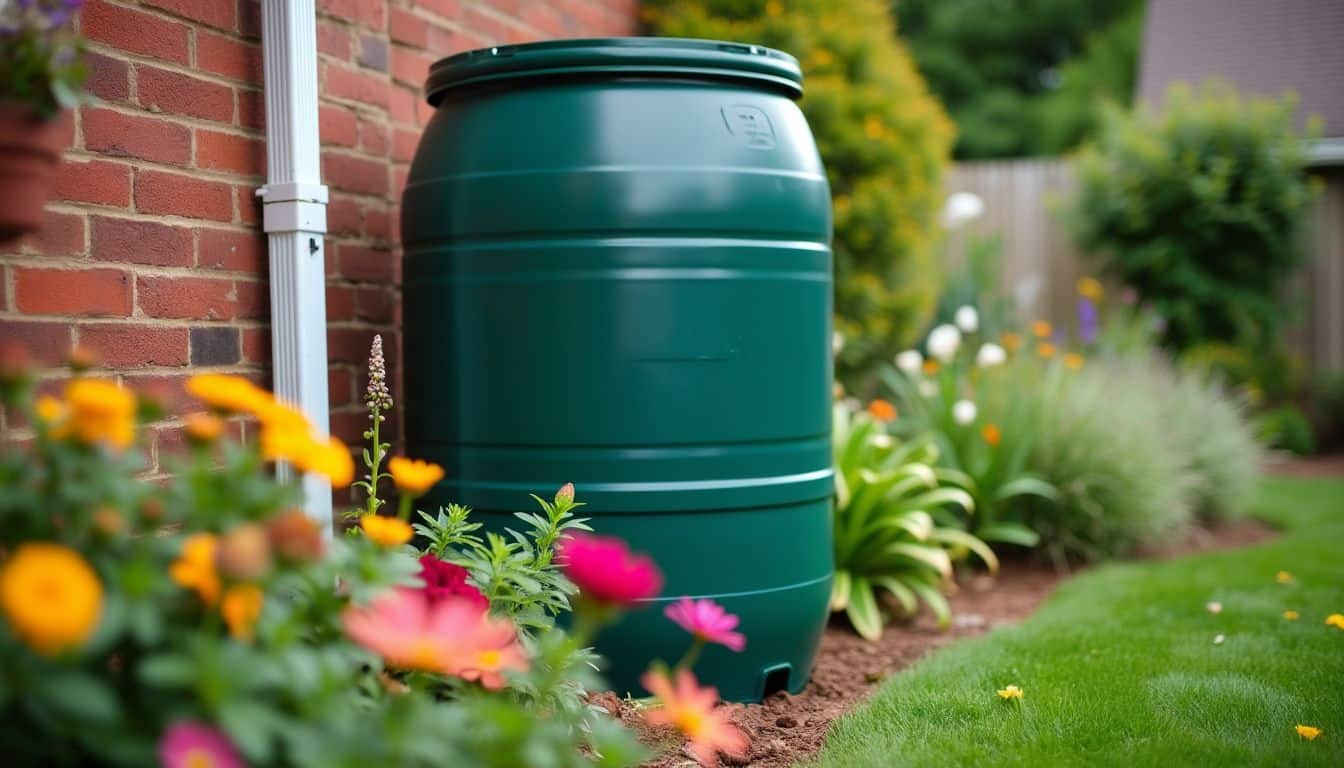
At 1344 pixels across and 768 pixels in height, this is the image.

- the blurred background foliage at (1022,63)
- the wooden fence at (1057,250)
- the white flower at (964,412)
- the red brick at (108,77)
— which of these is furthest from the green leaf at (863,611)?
the blurred background foliage at (1022,63)

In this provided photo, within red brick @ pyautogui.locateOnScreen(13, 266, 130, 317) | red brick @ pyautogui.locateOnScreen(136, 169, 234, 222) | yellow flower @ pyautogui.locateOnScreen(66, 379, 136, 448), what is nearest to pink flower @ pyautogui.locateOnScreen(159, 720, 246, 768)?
yellow flower @ pyautogui.locateOnScreen(66, 379, 136, 448)

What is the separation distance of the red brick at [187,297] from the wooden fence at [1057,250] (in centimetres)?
759

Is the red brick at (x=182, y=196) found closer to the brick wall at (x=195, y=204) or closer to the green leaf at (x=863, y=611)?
the brick wall at (x=195, y=204)

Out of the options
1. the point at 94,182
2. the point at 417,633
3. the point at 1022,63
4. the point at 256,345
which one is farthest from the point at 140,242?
the point at 1022,63

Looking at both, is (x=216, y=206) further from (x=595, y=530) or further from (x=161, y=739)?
(x=161, y=739)

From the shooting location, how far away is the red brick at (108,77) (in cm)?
200

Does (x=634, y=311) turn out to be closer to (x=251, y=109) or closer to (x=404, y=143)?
(x=251, y=109)

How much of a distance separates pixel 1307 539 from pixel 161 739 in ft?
15.9

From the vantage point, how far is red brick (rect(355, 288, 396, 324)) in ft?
9.23

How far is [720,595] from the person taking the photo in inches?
97.1

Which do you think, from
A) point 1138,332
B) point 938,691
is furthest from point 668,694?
point 1138,332

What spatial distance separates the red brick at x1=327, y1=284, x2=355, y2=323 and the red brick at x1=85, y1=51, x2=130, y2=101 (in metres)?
0.71

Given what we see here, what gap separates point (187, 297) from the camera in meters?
2.24

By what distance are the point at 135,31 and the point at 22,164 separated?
33.2 inches
